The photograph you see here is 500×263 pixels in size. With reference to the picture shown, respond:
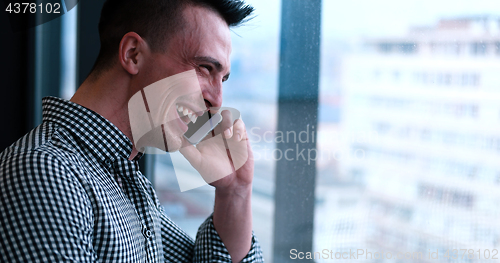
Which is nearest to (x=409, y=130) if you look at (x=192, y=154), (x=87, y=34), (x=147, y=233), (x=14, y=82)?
(x=192, y=154)

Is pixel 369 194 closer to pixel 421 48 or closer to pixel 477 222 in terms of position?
pixel 477 222

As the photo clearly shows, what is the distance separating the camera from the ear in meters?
0.78

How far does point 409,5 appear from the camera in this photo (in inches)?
36.7

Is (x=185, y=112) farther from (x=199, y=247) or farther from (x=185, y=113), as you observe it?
(x=199, y=247)

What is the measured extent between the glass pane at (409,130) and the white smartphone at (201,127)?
0.33m

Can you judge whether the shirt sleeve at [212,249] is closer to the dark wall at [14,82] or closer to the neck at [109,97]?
the neck at [109,97]

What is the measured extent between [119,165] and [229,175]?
0.27 meters

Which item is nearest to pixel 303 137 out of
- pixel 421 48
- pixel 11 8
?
pixel 421 48

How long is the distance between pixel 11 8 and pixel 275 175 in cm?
107

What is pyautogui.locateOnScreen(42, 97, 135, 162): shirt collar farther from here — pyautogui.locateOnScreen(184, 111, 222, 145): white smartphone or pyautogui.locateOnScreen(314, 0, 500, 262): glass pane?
pyautogui.locateOnScreen(314, 0, 500, 262): glass pane

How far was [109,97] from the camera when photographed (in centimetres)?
77

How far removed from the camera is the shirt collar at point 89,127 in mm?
704

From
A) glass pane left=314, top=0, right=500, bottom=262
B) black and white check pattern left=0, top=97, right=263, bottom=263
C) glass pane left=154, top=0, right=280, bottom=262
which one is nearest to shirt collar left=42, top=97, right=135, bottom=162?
black and white check pattern left=0, top=97, right=263, bottom=263

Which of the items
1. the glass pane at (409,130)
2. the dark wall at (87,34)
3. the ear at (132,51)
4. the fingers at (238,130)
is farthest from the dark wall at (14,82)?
the glass pane at (409,130)
